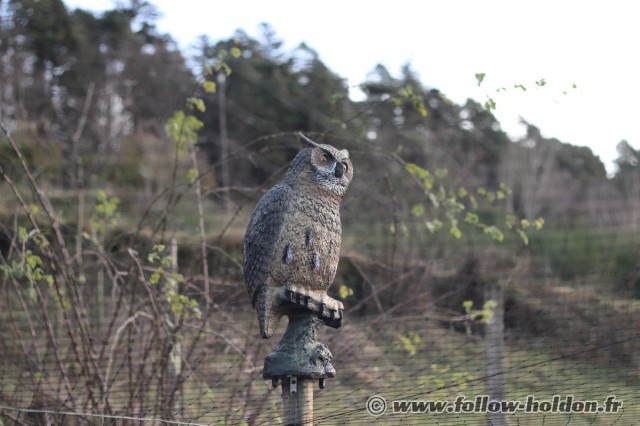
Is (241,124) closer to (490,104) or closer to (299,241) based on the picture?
(490,104)

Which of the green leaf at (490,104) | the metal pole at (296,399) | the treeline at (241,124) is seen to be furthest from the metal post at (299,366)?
the treeline at (241,124)

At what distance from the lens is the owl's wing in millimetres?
1895

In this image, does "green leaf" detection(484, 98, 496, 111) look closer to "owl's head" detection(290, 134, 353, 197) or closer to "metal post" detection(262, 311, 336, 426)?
"owl's head" detection(290, 134, 353, 197)

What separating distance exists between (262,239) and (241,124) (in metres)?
6.26

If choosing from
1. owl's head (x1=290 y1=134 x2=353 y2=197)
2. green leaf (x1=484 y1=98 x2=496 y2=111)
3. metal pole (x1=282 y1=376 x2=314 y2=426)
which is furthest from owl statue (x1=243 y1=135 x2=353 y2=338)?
green leaf (x1=484 y1=98 x2=496 y2=111)

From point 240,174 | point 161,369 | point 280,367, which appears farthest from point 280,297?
point 240,174

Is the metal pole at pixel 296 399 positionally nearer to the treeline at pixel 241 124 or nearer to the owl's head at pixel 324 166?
the owl's head at pixel 324 166

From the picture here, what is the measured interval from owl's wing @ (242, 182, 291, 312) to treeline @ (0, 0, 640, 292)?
2379 mm

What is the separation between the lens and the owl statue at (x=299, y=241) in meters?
1.89

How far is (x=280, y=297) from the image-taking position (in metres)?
1.89

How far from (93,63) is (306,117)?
9.11ft

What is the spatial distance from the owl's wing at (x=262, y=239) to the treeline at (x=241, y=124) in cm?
238

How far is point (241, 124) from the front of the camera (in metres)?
8.06

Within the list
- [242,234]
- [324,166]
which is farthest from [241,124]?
[324,166]
